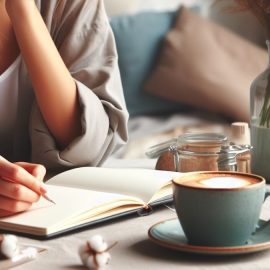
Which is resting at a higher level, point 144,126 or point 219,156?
point 219,156

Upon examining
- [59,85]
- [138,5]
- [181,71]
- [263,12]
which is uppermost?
[263,12]

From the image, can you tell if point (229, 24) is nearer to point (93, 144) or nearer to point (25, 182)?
point (93, 144)

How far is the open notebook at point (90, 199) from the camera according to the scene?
0.92 m

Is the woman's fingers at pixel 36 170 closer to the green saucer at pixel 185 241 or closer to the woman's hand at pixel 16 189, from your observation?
the woman's hand at pixel 16 189

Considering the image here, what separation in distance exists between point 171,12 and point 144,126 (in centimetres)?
64

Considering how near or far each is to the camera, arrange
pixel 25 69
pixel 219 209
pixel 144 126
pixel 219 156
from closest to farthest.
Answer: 1. pixel 219 209
2. pixel 219 156
3. pixel 25 69
4. pixel 144 126

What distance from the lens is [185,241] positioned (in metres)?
0.84

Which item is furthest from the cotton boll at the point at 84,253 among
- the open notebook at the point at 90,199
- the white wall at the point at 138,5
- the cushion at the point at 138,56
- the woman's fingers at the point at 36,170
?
the white wall at the point at 138,5

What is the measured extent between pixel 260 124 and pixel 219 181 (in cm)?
42

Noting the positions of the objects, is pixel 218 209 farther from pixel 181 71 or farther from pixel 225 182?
pixel 181 71

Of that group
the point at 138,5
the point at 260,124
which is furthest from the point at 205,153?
the point at 138,5

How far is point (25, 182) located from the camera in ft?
3.11

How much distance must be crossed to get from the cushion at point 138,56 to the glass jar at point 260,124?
68.5 inches

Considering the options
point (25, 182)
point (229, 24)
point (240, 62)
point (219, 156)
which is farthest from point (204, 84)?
point (25, 182)
